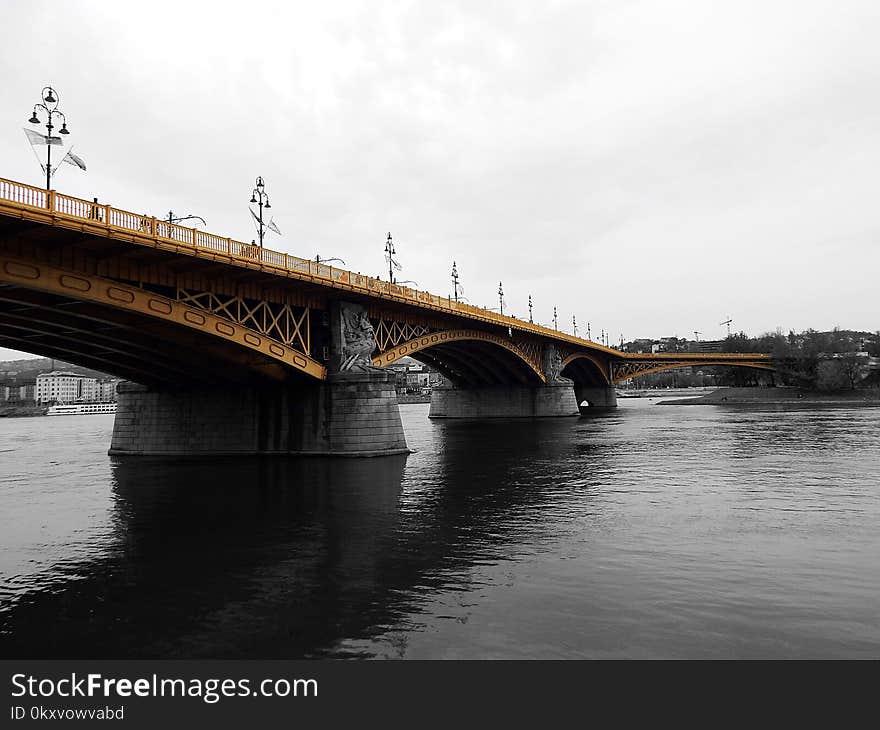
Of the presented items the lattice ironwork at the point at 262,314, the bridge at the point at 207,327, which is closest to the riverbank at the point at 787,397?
the bridge at the point at 207,327

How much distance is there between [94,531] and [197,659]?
1098 centimetres

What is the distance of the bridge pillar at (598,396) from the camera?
108 m

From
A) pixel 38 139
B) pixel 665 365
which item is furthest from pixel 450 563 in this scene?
pixel 665 365

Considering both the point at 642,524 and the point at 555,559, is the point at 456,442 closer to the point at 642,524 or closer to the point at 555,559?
the point at 642,524

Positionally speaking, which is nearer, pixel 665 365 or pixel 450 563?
pixel 450 563

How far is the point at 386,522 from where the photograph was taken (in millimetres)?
18016

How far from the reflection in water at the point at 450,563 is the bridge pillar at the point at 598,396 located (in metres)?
80.1

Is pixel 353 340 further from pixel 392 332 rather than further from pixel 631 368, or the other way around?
pixel 631 368

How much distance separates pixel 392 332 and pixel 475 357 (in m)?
27.5

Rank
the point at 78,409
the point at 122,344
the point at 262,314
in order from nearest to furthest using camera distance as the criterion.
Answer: the point at 122,344, the point at 262,314, the point at 78,409

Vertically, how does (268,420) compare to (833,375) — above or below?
below

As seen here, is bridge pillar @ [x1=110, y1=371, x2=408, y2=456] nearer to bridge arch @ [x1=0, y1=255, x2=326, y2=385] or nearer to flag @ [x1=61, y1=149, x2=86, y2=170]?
bridge arch @ [x1=0, y1=255, x2=326, y2=385]

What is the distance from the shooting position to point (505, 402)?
3199 inches

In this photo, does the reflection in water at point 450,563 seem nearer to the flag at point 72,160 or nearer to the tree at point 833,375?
the flag at point 72,160
